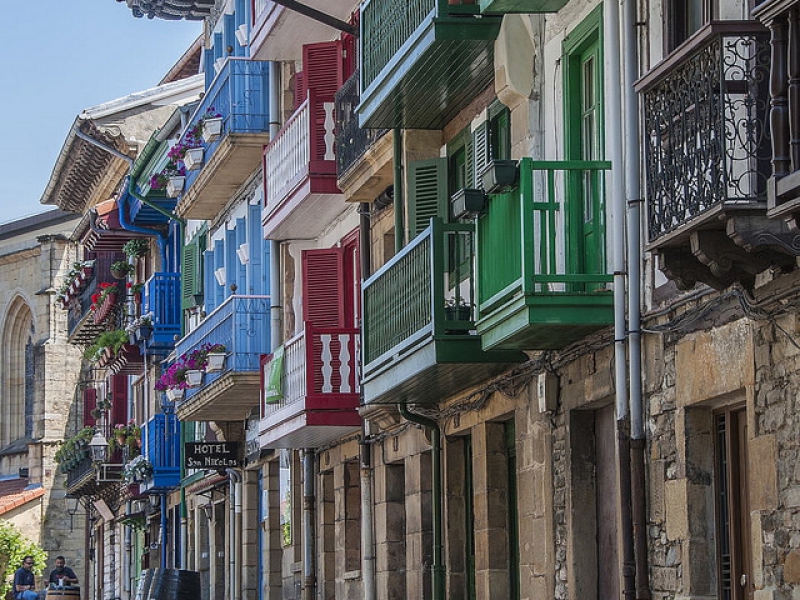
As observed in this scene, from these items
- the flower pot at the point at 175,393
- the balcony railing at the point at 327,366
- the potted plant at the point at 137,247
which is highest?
the potted plant at the point at 137,247

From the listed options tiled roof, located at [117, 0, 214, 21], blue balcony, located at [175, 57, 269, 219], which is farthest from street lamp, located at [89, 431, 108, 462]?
blue balcony, located at [175, 57, 269, 219]

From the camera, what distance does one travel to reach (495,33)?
16766mm

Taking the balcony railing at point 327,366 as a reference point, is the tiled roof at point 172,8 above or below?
above

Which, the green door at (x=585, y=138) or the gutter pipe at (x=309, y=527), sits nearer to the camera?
the green door at (x=585, y=138)

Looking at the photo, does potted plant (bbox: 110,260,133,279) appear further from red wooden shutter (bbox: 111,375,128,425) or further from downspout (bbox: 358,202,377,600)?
downspout (bbox: 358,202,377,600)

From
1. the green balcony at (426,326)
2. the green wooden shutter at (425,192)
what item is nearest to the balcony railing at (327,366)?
the green balcony at (426,326)

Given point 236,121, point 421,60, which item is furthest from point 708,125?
point 236,121

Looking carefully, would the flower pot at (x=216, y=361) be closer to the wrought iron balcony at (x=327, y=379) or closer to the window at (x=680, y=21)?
the wrought iron balcony at (x=327, y=379)

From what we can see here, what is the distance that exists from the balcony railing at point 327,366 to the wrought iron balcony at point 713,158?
1062cm

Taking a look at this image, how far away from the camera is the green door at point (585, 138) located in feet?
47.0

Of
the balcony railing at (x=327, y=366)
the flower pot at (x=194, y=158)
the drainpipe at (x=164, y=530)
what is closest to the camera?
the balcony railing at (x=327, y=366)

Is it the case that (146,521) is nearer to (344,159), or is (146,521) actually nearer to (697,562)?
(344,159)

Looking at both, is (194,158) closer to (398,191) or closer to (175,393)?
(175,393)

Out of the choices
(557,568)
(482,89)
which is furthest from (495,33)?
(557,568)
